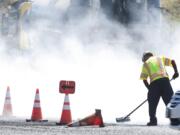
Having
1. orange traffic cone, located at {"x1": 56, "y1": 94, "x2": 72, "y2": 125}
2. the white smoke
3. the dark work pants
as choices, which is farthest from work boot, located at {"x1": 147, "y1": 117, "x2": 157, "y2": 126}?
the white smoke

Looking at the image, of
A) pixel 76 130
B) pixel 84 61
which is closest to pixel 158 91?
pixel 76 130

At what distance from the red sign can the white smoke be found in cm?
385

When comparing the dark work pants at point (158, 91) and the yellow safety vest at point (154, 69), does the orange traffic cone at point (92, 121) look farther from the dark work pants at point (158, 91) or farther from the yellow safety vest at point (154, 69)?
the yellow safety vest at point (154, 69)

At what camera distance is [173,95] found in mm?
14688

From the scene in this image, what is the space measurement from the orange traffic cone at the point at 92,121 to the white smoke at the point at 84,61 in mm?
4813

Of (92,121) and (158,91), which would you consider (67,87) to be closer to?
(92,121)

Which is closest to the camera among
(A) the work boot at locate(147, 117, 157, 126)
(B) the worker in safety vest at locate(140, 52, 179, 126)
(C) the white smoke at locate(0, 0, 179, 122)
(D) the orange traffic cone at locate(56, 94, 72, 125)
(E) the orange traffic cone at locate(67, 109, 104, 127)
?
(E) the orange traffic cone at locate(67, 109, 104, 127)

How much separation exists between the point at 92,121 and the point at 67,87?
1.34m

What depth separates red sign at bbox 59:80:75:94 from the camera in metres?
15.3

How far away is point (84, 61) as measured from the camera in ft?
111

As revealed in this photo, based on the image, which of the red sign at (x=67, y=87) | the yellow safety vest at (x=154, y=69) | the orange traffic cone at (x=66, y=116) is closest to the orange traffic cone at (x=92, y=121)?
the orange traffic cone at (x=66, y=116)

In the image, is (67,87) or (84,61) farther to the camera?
(84,61)

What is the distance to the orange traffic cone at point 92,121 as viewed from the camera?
14039 mm

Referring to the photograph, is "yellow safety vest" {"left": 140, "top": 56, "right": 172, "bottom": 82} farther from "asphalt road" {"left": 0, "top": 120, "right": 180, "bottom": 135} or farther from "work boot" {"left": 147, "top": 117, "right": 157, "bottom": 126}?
"asphalt road" {"left": 0, "top": 120, "right": 180, "bottom": 135}
